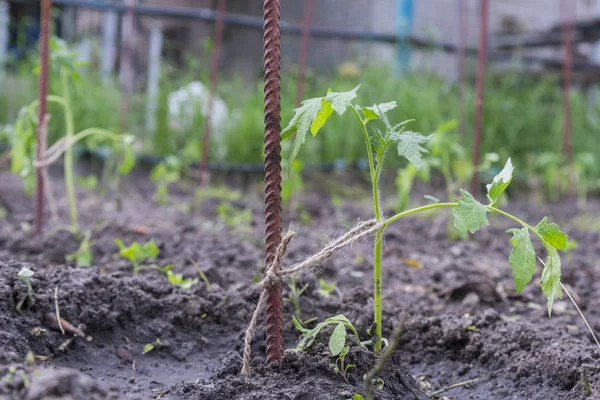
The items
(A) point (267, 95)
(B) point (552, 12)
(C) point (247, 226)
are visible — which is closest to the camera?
(A) point (267, 95)

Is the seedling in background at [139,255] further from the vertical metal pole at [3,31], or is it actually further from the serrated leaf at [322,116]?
the vertical metal pole at [3,31]

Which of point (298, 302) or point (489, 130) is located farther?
point (489, 130)

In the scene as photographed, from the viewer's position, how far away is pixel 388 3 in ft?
30.8

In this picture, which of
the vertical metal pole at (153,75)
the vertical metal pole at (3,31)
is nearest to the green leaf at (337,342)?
the vertical metal pole at (153,75)

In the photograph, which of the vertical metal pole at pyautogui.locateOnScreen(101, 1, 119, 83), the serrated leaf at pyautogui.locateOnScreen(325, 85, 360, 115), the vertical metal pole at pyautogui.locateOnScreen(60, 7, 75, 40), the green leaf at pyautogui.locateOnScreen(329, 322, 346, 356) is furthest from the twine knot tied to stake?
the vertical metal pole at pyautogui.locateOnScreen(60, 7, 75, 40)

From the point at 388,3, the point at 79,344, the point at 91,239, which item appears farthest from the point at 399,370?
the point at 388,3

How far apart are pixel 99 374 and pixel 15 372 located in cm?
47

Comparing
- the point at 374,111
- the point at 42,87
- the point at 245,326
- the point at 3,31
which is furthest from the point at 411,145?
the point at 3,31

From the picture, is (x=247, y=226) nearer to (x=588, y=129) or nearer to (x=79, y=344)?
(x=79, y=344)

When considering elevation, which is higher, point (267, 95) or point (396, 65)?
point (396, 65)

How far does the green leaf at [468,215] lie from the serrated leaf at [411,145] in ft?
0.35

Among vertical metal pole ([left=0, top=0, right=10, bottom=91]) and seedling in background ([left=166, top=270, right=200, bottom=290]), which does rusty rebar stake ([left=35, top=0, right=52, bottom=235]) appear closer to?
seedling in background ([left=166, top=270, right=200, bottom=290])

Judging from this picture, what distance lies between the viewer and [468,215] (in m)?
1.23

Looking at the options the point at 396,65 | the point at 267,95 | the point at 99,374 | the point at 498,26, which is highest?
the point at 498,26
